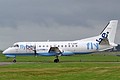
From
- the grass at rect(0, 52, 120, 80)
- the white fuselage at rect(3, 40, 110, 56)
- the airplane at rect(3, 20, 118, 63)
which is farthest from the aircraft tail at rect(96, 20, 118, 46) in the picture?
the grass at rect(0, 52, 120, 80)

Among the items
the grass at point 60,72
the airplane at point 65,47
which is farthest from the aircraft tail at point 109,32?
the grass at point 60,72

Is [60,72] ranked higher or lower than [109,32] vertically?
lower

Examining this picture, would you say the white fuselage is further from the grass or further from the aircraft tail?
the grass

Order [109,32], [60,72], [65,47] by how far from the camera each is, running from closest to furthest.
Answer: [60,72] < [65,47] < [109,32]

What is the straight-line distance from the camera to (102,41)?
5575 centimetres

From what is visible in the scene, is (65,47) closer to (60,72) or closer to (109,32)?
(109,32)

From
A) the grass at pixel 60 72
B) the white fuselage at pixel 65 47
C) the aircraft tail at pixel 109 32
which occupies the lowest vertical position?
the grass at pixel 60 72

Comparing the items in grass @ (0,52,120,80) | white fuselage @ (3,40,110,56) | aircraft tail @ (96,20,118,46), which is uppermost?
aircraft tail @ (96,20,118,46)

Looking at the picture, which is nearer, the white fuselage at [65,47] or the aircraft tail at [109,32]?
the white fuselage at [65,47]

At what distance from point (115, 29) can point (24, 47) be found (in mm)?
17119

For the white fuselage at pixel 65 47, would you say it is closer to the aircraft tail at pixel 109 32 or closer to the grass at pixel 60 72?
the aircraft tail at pixel 109 32

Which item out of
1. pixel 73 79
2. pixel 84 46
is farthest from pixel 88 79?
pixel 84 46

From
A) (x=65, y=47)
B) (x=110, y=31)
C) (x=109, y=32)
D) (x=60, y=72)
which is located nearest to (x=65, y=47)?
(x=65, y=47)

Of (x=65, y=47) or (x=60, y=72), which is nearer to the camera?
(x=60, y=72)
